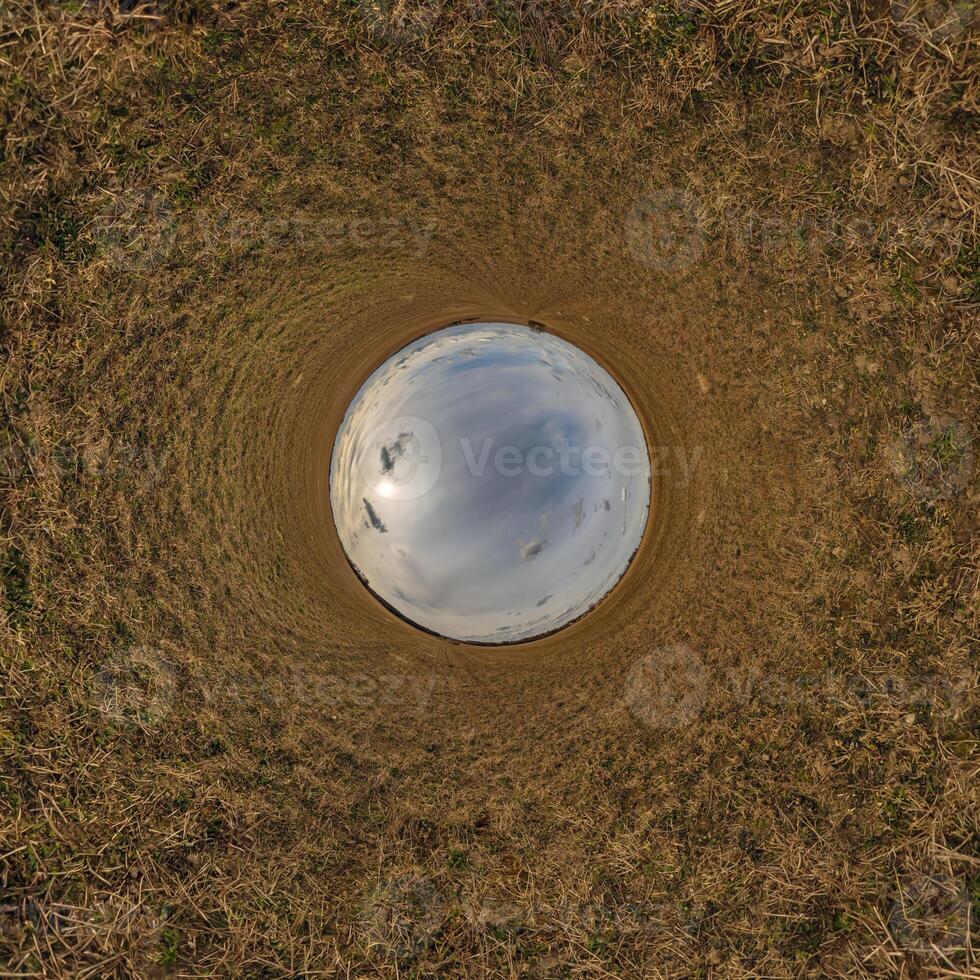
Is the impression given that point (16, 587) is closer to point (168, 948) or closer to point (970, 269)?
point (168, 948)

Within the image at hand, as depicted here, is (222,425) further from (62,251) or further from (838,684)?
(838,684)

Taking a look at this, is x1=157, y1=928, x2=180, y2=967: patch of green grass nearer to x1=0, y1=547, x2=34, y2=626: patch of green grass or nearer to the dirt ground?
the dirt ground

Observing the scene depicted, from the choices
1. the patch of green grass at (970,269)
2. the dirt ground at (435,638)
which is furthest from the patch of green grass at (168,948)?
the patch of green grass at (970,269)

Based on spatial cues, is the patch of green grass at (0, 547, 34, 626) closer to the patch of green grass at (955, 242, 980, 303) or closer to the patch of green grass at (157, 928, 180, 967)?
the patch of green grass at (157, 928, 180, 967)

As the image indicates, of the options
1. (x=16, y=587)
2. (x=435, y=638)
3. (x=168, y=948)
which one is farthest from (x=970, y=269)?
(x=168, y=948)

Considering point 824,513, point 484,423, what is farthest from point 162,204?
point 824,513

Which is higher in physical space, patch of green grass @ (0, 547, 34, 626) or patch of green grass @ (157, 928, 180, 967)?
patch of green grass @ (0, 547, 34, 626)

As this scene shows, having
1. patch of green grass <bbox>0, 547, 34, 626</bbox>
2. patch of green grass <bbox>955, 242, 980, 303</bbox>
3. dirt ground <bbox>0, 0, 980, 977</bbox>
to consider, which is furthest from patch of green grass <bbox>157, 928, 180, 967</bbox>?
patch of green grass <bbox>955, 242, 980, 303</bbox>

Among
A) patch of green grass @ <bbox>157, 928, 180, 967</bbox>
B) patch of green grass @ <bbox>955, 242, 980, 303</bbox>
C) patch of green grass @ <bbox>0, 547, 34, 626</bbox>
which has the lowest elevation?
patch of green grass @ <bbox>157, 928, 180, 967</bbox>

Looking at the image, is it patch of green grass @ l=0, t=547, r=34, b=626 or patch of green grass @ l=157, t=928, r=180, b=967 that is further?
patch of green grass @ l=0, t=547, r=34, b=626
